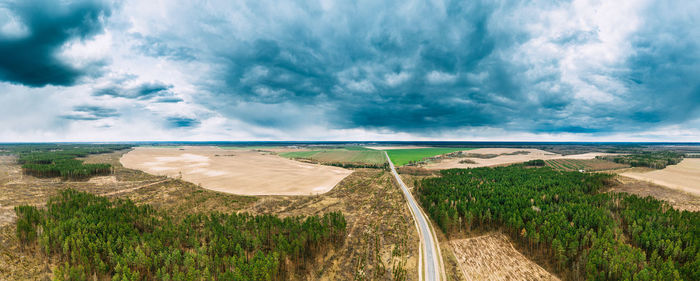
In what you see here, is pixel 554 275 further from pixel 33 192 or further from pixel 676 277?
pixel 33 192

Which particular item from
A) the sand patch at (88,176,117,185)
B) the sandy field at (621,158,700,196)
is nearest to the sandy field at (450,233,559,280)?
the sandy field at (621,158,700,196)

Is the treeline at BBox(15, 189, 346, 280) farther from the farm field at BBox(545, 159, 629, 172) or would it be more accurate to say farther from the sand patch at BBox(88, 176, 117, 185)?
the farm field at BBox(545, 159, 629, 172)

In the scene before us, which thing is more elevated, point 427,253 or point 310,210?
point 310,210

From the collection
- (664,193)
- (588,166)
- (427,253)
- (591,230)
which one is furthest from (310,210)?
(588,166)

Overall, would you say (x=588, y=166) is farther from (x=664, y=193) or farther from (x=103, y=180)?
(x=103, y=180)

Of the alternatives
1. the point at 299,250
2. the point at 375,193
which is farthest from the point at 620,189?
the point at 299,250
